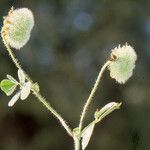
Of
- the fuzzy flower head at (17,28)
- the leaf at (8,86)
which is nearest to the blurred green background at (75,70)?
the leaf at (8,86)

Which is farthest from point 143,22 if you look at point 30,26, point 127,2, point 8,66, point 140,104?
point 30,26

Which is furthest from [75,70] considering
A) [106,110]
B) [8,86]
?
[106,110]

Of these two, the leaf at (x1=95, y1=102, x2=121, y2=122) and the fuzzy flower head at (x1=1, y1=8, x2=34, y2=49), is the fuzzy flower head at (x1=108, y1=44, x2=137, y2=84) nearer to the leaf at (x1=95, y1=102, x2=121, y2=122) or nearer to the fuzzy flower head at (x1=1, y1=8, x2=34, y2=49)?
the leaf at (x1=95, y1=102, x2=121, y2=122)

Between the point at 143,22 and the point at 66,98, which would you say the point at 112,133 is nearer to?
the point at 66,98

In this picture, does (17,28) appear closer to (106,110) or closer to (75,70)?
(106,110)

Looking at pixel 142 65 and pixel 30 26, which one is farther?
pixel 142 65

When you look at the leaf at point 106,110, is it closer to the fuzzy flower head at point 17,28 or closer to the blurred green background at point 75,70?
the fuzzy flower head at point 17,28
